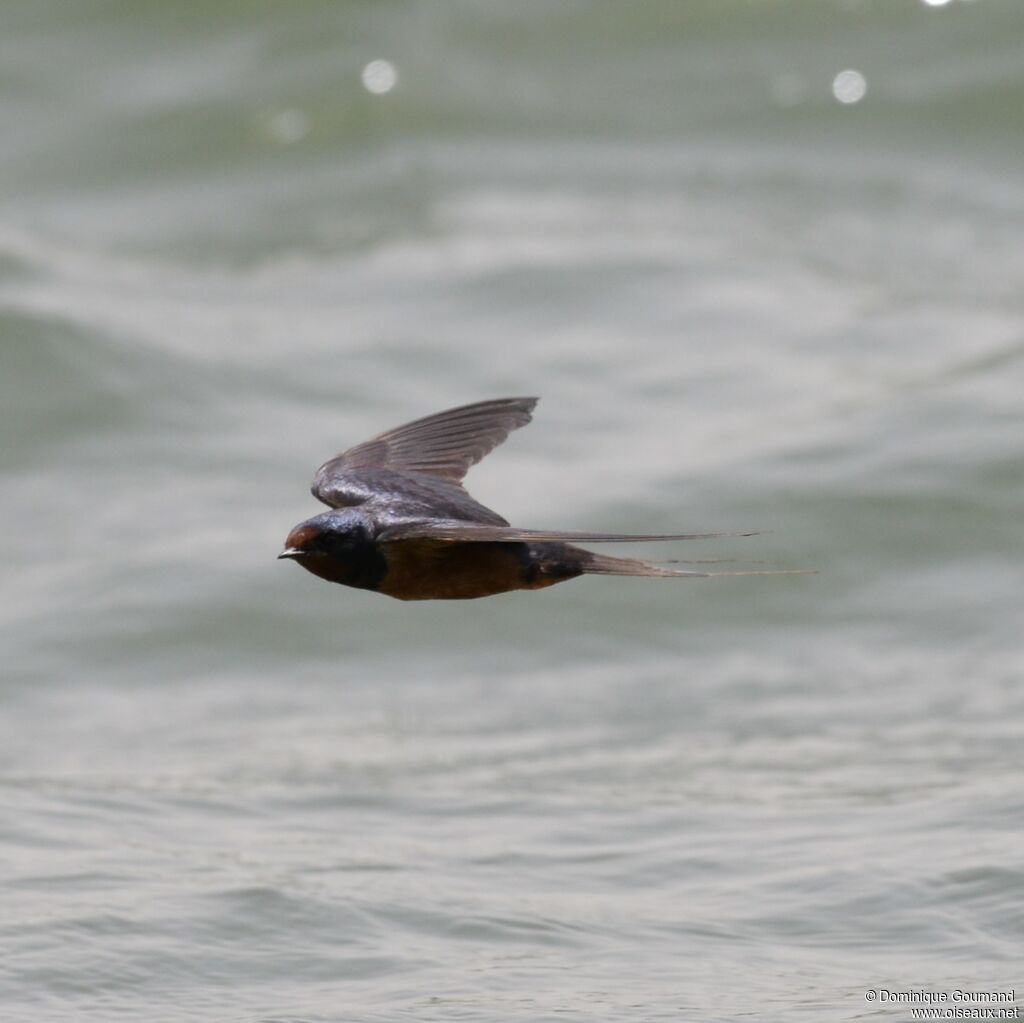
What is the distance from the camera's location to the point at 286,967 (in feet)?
22.7

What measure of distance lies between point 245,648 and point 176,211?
541cm

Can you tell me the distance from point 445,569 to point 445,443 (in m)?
1.17

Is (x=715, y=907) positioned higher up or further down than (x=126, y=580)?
further down

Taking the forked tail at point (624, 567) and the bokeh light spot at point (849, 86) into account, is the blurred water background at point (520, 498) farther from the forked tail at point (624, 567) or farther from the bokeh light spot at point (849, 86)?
the forked tail at point (624, 567)

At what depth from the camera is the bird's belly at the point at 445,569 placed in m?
4.34

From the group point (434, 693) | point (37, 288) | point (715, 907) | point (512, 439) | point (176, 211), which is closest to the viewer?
point (715, 907)

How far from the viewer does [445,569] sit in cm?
437

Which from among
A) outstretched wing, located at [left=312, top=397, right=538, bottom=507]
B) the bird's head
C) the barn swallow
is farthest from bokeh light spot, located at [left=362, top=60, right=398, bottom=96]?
the bird's head

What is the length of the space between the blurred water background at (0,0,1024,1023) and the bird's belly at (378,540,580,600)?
2.26 meters

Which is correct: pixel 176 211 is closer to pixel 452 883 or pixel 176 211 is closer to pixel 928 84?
pixel 928 84

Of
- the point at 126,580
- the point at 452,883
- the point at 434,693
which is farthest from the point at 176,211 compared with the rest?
the point at 452,883

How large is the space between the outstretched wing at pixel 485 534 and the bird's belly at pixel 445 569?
0.09 ft

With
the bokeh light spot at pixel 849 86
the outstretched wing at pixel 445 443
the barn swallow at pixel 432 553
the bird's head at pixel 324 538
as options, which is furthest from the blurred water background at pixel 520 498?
the bird's head at pixel 324 538

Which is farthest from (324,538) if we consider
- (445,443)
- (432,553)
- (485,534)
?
(445,443)
